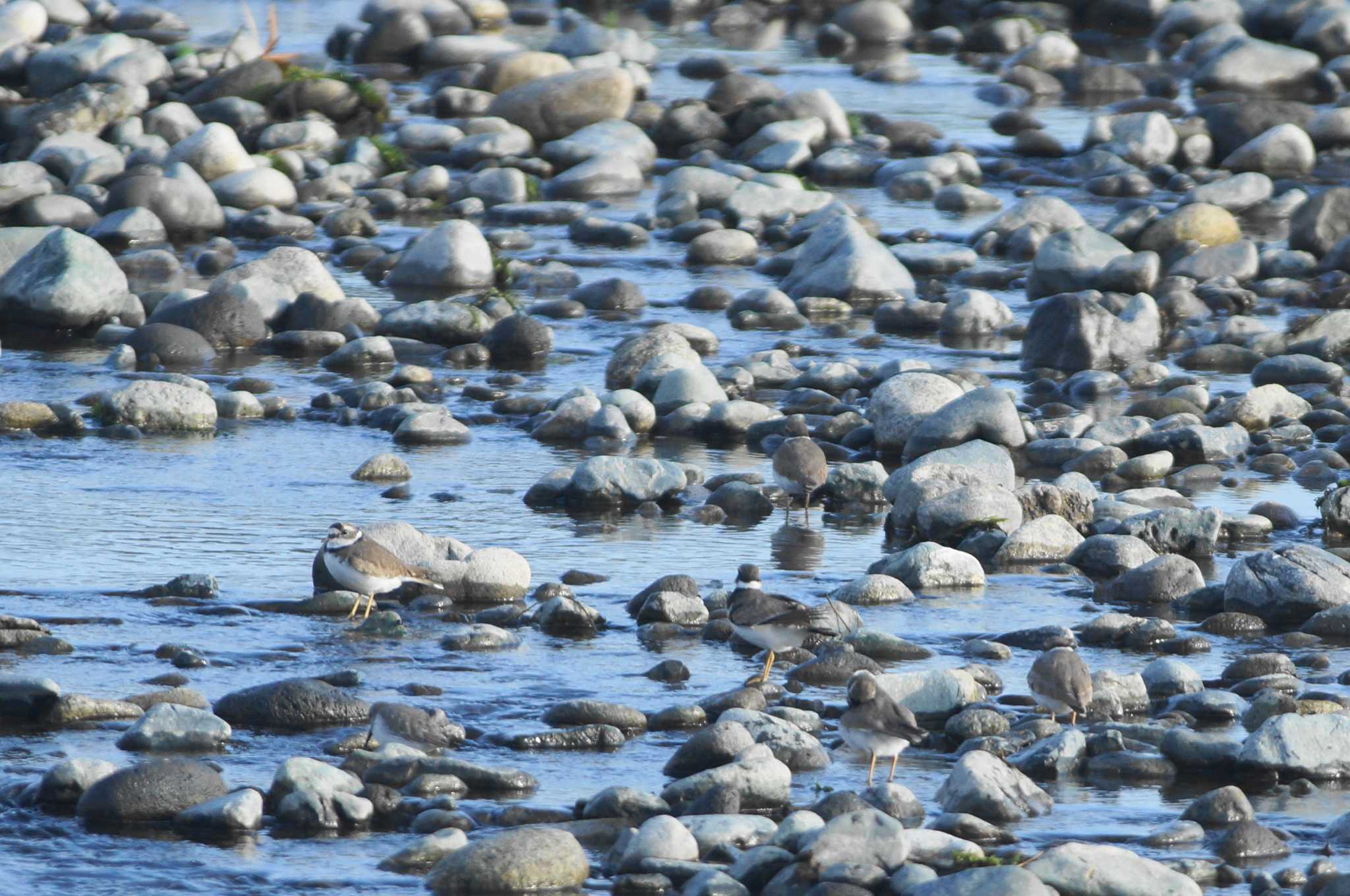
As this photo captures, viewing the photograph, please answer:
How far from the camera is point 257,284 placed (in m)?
14.7

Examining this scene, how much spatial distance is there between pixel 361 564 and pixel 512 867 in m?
2.79

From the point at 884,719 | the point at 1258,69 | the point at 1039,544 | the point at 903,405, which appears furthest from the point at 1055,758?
the point at 1258,69

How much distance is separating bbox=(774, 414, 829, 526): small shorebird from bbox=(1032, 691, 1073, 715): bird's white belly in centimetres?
319

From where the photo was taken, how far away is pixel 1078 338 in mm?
14109

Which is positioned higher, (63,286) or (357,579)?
(357,579)

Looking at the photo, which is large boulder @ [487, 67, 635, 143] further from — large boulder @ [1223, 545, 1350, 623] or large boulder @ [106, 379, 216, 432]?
large boulder @ [1223, 545, 1350, 623]

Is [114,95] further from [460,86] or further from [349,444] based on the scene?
[349,444]

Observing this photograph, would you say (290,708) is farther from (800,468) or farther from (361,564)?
(800,468)

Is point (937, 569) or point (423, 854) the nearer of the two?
point (423, 854)

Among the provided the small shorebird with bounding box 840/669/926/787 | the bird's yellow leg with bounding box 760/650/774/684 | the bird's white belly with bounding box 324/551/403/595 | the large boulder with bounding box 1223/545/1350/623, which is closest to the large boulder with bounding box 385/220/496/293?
the bird's white belly with bounding box 324/551/403/595

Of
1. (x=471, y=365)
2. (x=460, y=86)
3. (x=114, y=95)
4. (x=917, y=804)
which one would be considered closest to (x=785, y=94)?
(x=460, y=86)

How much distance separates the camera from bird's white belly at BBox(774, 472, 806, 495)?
10.8 meters

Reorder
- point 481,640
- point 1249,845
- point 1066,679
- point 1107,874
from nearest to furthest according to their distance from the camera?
point 1107,874
point 1249,845
point 1066,679
point 481,640

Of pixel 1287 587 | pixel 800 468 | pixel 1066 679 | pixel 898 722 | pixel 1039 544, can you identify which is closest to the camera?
pixel 898 722
